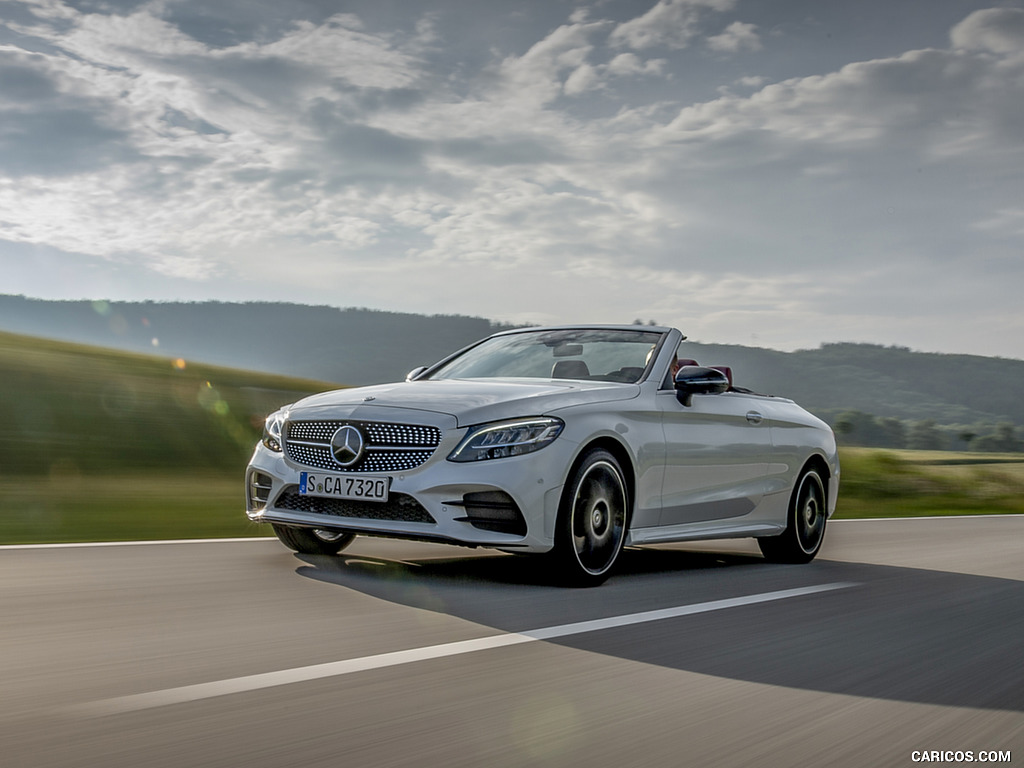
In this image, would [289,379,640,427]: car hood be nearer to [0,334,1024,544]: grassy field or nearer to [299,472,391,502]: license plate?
[299,472,391,502]: license plate

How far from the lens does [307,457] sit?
6.77m

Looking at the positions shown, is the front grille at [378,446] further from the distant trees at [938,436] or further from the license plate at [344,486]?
the distant trees at [938,436]

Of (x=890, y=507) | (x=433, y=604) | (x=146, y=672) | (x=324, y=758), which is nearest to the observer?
(x=324, y=758)

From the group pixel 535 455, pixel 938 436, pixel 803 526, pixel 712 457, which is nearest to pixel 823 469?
pixel 803 526

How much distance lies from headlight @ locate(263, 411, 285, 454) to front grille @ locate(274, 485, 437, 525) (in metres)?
0.38

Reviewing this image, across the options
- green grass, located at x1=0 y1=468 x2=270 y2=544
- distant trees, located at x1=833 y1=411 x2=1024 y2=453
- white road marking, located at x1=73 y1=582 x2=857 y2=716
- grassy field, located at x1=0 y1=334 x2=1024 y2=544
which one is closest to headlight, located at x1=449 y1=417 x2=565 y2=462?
white road marking, located at x1=73 y1=582 x2=857 y2=716

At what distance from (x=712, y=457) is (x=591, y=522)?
1513 mm

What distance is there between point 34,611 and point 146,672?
148 cm

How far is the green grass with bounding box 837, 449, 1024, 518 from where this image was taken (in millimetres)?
23188

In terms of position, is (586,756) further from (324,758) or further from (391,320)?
(391,320)

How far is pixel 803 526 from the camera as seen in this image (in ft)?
30.1

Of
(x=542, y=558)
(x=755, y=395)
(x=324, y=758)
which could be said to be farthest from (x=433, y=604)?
(x=755, y=395)

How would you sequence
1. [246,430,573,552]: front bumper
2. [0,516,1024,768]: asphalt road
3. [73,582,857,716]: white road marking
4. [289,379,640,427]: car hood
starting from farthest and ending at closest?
1. [289,379,640,427]: car hood
2. [246,430,573,552]: front bumper
3. [73,582,857,716]: white road marking
4. [0,516,1024,768]: asphalt road

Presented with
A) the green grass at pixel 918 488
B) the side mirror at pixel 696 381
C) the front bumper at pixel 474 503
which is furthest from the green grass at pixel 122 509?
the green grass at pixel 918 488
